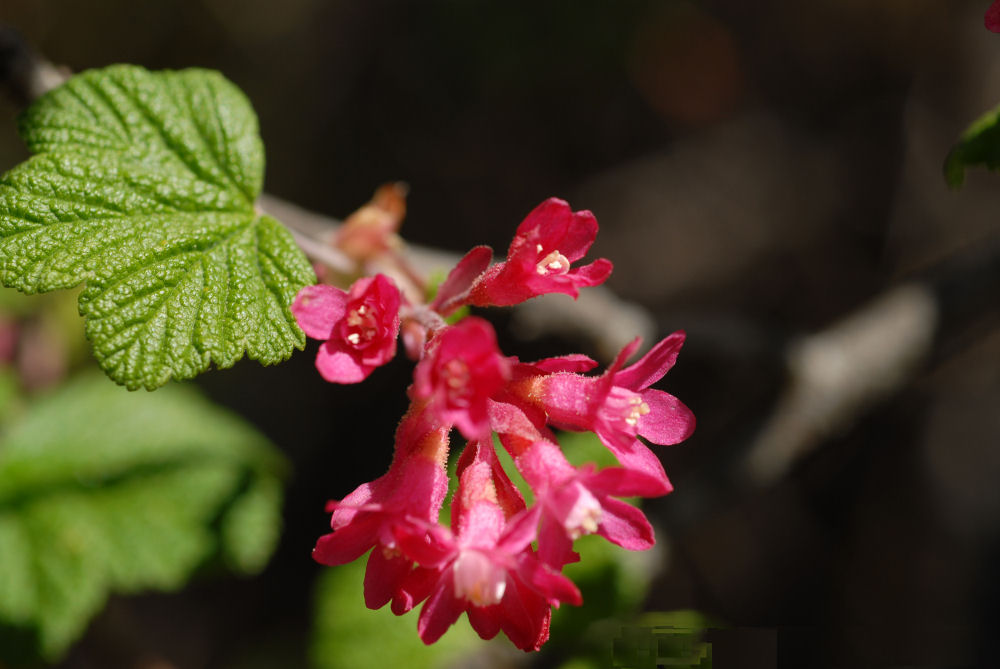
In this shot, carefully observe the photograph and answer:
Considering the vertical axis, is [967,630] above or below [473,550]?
below

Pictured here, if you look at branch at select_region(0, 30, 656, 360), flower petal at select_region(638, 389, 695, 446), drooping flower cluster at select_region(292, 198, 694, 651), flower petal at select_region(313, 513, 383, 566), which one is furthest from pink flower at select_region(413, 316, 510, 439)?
branch at select_region(0, 30, 656, 360)

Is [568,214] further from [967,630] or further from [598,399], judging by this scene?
[967,630]

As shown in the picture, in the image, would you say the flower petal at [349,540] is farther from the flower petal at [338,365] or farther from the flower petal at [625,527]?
the flower petal at [625,527]

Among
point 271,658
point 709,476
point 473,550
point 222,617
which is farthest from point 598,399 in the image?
point 222,617

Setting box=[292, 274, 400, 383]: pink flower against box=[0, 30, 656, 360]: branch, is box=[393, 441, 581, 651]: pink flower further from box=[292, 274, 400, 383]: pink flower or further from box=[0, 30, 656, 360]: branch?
box=[0, 30, 656, 360]: branch

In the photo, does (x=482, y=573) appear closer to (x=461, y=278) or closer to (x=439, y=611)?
(x=439, y=611)
